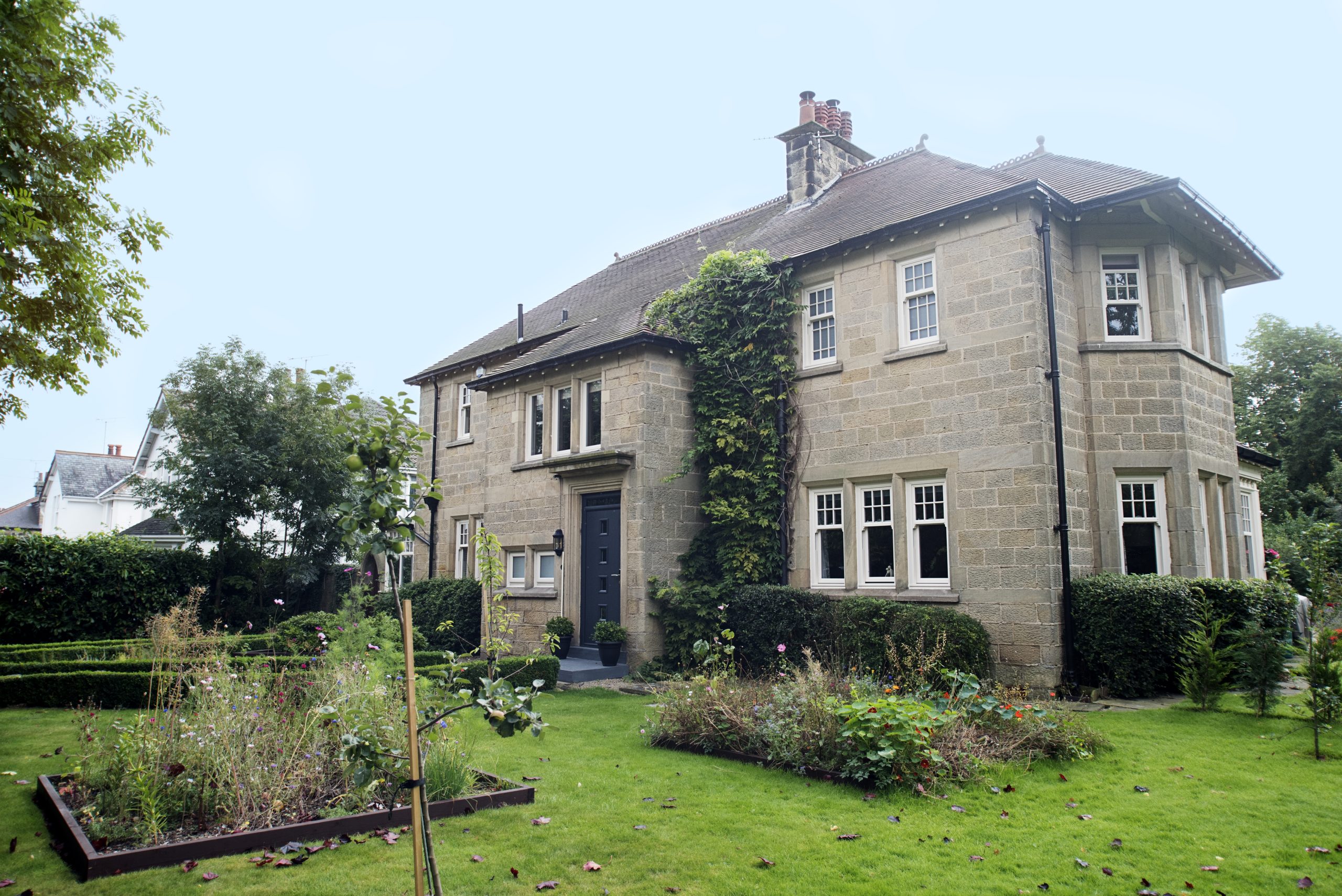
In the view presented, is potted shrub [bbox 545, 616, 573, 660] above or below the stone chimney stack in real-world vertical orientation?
below

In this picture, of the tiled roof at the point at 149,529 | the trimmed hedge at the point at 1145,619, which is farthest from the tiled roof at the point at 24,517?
the trimmed hedge at the point at 1145,619

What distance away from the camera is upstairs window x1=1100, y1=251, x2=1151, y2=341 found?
13.7 metres

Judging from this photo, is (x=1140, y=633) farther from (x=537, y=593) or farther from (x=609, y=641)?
(x=537, y=593)

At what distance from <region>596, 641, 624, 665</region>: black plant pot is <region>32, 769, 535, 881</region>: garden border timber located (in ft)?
27.0

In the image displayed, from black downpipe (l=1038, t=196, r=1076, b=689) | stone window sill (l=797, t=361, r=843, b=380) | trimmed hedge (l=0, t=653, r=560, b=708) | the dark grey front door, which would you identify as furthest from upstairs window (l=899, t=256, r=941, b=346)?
trimmed hedge (l=0, t=653, r=560, b=708)

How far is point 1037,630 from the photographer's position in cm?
1195

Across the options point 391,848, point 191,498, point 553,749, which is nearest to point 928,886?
point 391,848

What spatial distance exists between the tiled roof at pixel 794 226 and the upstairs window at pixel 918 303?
2.84 feet

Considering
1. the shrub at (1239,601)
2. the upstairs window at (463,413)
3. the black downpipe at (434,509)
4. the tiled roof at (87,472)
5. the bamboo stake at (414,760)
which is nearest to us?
the bamboo stake at (414,760)

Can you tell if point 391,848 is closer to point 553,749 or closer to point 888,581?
point 553,749

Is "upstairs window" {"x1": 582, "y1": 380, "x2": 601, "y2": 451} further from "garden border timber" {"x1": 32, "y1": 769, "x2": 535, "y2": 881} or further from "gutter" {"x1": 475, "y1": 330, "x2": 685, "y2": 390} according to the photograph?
"garden border timber" {"x1": 32, "y1": 769, "x2": 535, "y2": 881}

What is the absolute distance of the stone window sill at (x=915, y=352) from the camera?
13.6 metres

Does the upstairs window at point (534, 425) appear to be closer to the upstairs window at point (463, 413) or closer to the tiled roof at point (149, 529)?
the upstairs window at point (463, 413)

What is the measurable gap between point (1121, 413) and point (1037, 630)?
12.9 ft
